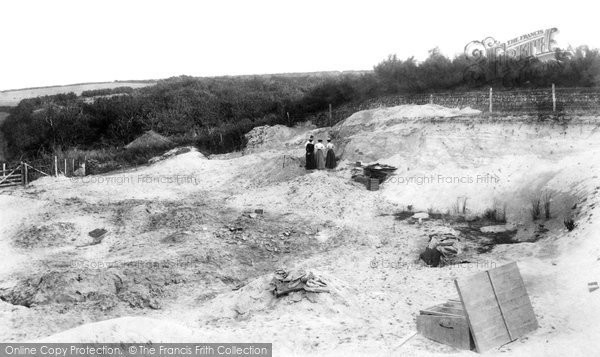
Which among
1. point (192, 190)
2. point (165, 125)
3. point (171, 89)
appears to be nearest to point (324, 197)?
point (192, 190)

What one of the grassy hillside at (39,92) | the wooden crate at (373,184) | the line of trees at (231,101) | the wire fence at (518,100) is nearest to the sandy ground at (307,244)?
the wooden crate at (373,184)

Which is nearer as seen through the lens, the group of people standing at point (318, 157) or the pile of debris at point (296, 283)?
the pile of debris at point (296, 283)

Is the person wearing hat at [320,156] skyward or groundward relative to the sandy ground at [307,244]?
skyward

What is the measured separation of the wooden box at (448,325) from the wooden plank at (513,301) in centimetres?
64

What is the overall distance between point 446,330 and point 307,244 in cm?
641

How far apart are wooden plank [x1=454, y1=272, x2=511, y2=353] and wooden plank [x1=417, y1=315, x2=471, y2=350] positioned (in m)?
0.19

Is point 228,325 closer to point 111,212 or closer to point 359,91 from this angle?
point 111,212

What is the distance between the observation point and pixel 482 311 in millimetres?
7723

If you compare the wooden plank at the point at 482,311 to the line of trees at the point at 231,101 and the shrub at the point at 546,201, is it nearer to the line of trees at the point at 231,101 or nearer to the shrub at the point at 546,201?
the shrub at the point at 546,201

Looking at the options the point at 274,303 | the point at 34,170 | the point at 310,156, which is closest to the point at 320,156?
the point at 310,156

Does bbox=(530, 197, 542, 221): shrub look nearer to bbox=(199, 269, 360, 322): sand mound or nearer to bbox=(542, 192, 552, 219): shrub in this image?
bbox=(542, 192, 552, 219): shrub

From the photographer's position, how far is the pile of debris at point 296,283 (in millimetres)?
9695

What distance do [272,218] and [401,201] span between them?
4.15 metres

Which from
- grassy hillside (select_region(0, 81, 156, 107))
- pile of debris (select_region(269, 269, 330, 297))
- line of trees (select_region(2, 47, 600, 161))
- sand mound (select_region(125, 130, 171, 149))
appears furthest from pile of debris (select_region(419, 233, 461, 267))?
grassy hillside (select_region(0, 81, 156, 107))
